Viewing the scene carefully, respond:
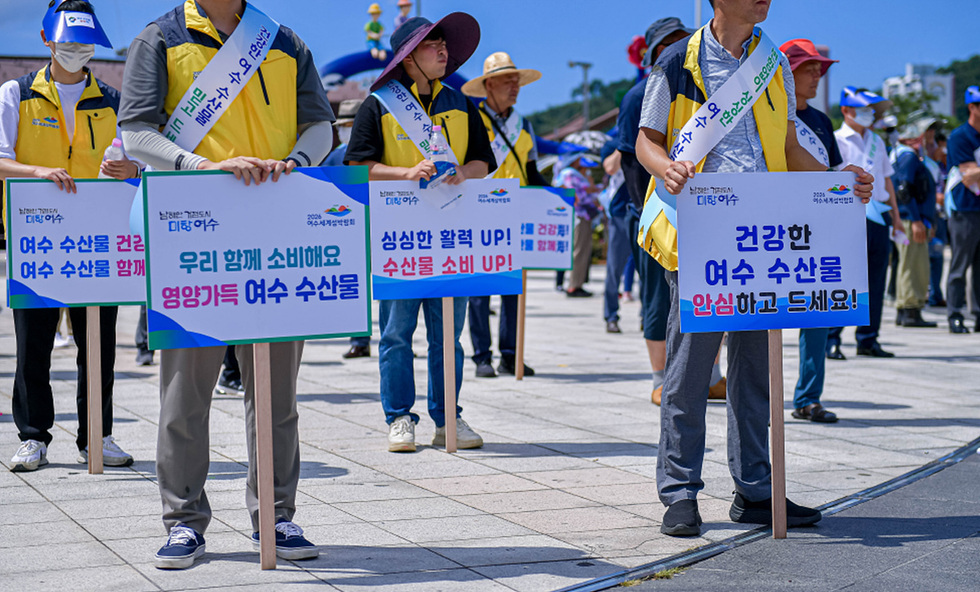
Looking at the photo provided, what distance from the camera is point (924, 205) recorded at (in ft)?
41.2

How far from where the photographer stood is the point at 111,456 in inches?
216

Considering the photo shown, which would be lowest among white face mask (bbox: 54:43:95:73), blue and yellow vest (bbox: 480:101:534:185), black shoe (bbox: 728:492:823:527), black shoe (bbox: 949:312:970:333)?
black shoe (bbox: 728:492:823:527)

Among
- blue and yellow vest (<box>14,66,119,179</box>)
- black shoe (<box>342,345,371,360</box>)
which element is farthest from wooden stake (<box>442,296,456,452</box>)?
black shoe (<box>342,345,371,360</box>)

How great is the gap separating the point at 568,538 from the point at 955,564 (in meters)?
1.39

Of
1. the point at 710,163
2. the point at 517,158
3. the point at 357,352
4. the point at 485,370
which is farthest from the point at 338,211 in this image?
the point at 357,352

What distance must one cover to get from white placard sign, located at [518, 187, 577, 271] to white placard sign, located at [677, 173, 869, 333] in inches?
173

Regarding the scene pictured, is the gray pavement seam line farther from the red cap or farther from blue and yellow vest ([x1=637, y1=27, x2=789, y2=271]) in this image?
the red cap

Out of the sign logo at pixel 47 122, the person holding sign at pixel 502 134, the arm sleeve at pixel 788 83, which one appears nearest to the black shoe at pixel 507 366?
the person holding sign at pixel 502 134

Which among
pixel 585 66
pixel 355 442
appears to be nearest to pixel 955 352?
pixel 355 442

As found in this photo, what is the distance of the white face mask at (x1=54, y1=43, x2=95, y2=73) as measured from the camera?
5.40 metres

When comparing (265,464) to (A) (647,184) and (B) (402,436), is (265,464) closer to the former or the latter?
(B) (402,436)

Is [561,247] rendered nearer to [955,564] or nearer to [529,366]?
[529,366]

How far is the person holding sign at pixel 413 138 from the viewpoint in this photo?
5.79m

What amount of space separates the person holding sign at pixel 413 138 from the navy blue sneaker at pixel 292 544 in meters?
1.89
